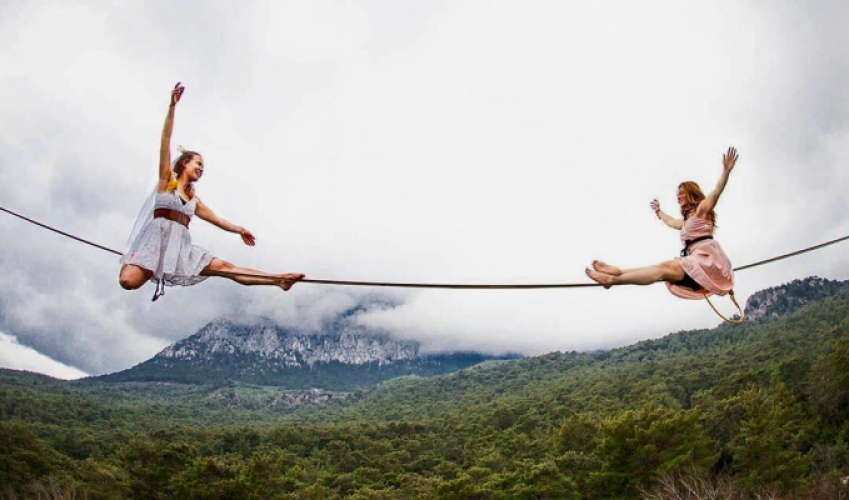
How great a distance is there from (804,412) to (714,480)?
40.3 ft

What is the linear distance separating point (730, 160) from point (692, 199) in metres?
0.47

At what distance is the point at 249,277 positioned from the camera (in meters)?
3.60

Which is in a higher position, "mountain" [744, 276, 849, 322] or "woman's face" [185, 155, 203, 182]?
"mountain" [744, 276, 849, 322]

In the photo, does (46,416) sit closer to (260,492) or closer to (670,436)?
(260,492)

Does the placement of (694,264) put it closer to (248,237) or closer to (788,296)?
(248,237)

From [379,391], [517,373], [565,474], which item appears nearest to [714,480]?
[565,474]

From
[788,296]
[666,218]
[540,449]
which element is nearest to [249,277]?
[666,218]

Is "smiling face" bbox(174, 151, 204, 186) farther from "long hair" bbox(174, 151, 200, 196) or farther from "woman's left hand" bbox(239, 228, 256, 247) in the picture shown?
"woman's left hand" bbox(239, 228, 256, 247)

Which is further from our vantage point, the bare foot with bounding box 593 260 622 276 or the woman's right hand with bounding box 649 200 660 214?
the woman's right hand with bounding box 649 200 660 214

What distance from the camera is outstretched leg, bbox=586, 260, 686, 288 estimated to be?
3801 mm

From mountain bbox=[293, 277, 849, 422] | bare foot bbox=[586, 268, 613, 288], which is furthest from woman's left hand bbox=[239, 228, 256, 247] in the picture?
mountain bbox=[293, 277, 849, 422]

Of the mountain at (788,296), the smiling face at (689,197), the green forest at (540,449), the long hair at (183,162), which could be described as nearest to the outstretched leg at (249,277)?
the long hair at (183,162)

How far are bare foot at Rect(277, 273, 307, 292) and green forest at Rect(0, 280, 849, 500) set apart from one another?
1902 cm

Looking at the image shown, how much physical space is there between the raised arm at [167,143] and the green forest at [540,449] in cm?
1975
